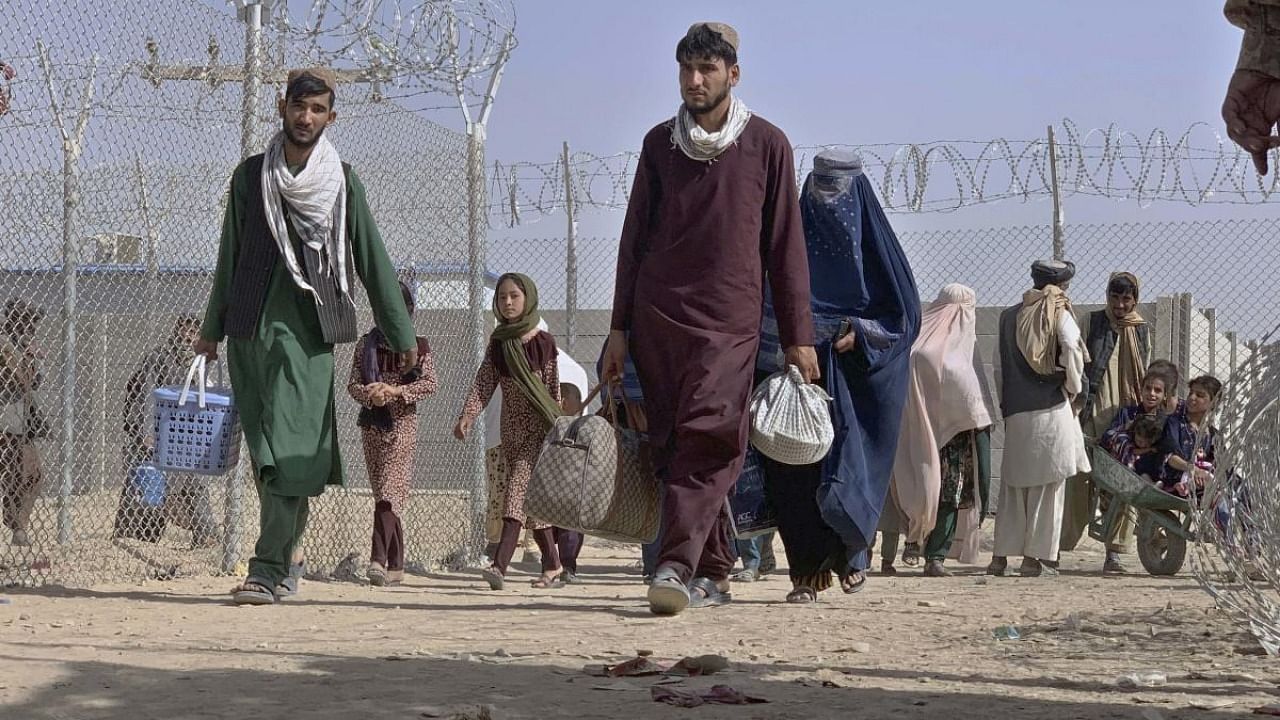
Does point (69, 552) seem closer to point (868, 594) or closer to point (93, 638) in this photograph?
point (93, 638)

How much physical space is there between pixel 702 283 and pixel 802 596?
1435 millimetres

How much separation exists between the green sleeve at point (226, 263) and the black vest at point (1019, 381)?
14.0ft

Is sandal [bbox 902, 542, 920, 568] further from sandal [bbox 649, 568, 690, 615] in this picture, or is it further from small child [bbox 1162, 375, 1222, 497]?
sandal [bbox 649, 568, 690, 615]

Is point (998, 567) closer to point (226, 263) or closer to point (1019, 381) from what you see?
point (1019, 381)

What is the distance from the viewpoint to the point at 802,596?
698cm

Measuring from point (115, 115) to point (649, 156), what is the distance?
233 centimetres

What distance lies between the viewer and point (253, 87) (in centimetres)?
804

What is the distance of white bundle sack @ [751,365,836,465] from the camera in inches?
244

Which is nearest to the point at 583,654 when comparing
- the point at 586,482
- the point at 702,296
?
the point at 586,482

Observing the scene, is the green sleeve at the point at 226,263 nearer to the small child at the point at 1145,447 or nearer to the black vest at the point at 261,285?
the black vest at the point at 261,285

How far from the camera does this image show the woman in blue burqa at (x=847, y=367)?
21.7 ft

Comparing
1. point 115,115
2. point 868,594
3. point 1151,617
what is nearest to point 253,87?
point 115,115

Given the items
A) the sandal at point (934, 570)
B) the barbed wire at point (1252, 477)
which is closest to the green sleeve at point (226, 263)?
the barbed wire at point (1252, 477)

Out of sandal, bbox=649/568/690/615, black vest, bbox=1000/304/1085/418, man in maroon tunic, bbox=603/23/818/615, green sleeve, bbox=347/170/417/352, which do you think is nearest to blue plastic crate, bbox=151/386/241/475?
green sleeve, bbox=347/170/417/352
